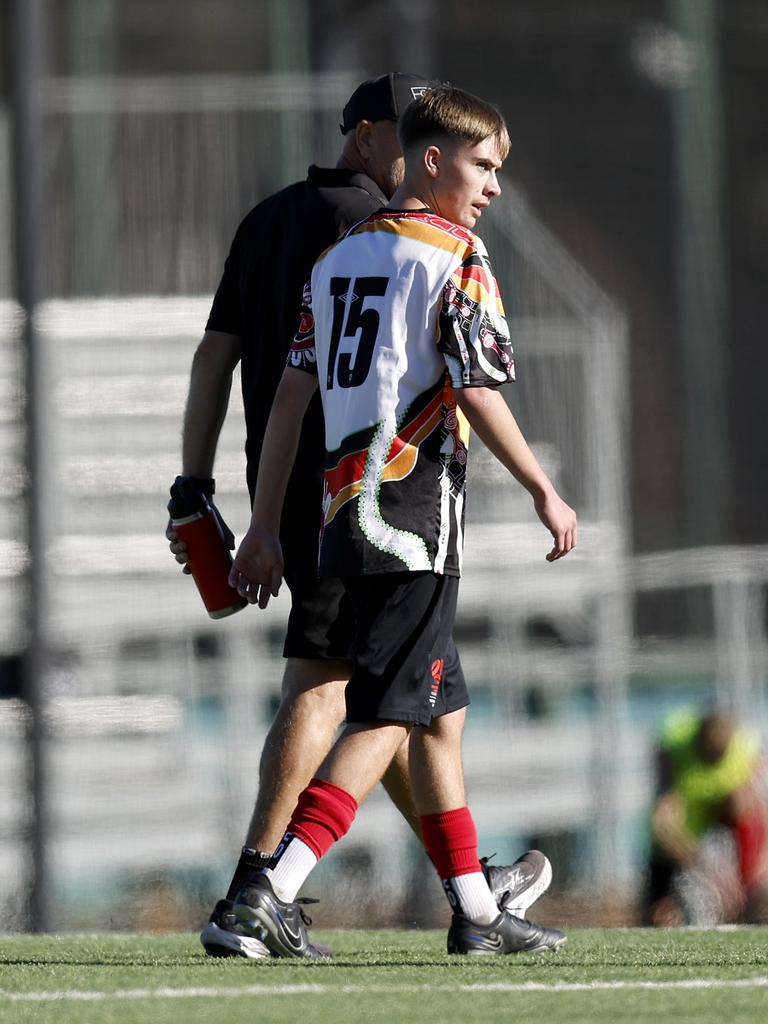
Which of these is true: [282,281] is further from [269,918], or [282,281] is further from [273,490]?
[269,918]

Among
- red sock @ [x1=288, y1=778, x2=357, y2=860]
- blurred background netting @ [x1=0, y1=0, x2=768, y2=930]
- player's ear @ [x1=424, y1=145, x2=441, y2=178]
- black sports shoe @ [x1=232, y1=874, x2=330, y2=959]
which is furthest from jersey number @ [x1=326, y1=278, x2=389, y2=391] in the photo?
blurred background netting @ [x1=0, y1=0, x2=768, y2=930]

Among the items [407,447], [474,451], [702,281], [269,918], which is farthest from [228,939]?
[702,281]

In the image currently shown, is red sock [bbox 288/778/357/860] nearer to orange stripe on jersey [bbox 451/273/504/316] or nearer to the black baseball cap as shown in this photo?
orange stripe on jersey [bbox 451/273/504/316]

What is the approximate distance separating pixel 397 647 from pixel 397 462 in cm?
27

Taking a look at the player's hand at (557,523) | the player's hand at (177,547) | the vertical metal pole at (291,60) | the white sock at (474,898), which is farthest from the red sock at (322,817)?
the vertical metal pole at (291,60)

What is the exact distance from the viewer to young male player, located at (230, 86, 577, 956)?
9.14 ft

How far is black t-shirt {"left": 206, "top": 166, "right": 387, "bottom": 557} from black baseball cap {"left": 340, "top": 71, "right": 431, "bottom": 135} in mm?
98

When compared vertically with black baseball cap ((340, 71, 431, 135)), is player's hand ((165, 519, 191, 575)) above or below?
below

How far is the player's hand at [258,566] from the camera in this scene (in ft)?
9.76

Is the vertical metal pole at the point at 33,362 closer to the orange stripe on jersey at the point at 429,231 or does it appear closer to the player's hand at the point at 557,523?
the orange stripe on jersey at the point at 429,231

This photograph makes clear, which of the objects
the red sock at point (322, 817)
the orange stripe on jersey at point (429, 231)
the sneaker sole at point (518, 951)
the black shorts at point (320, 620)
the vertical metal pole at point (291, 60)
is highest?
the vertical metal pole at point (291, 60)

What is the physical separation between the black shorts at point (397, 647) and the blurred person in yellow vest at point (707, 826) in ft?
4.58

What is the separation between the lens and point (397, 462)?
2.81 m

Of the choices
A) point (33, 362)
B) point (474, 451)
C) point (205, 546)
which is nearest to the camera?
point (205, 546)
